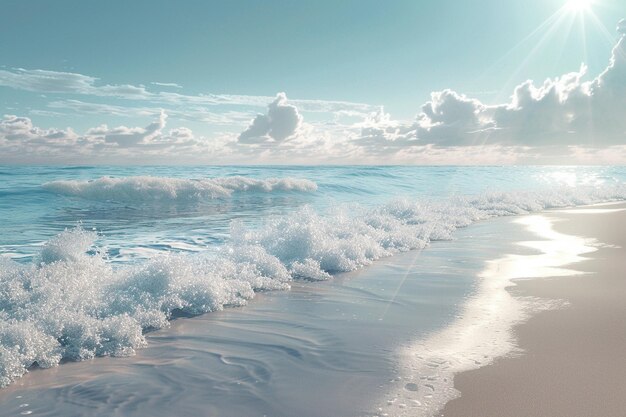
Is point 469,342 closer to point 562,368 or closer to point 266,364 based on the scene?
point 562,368

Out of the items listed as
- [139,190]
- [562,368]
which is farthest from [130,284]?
[139,190]

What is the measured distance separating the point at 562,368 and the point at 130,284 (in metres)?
4.70

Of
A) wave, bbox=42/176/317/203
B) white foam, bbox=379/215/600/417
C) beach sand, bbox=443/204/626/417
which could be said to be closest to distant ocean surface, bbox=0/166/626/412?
white foam, bbox=379/215/600/417

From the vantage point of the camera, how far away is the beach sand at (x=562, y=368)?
128 inches

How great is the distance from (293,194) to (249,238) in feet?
62.9

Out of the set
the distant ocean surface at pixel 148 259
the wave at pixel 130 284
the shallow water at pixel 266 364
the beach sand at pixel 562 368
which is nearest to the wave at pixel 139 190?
the distant ocean surface at pixel 148 259

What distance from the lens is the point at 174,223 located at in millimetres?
14328

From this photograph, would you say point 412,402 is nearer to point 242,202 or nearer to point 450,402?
point 450,402

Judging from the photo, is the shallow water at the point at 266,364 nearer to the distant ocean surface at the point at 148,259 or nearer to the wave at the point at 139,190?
the distant ocean surface at the point at 148,259

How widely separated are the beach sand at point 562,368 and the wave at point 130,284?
120 inches

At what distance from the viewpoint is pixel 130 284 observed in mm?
5883

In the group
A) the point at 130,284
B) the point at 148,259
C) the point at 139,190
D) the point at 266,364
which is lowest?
the point at 266,364

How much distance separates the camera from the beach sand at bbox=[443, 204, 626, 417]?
324cm

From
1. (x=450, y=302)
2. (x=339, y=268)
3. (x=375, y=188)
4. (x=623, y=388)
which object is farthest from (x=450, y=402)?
(x=375, y=188)
